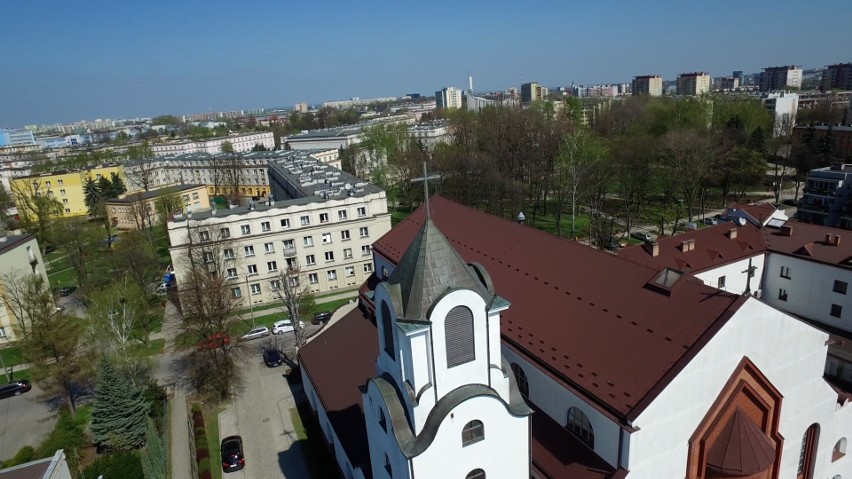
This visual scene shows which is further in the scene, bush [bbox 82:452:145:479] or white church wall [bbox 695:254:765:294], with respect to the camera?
white church wall [bbox 695:254:765:294]

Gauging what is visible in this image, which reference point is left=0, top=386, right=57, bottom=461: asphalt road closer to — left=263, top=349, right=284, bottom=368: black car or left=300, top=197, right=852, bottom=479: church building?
left=263, top=349, right=284, bottom=368: black car

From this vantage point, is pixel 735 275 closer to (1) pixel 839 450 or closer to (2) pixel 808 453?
(1) pixel 839 450

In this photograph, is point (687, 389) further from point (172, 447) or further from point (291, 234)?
point (291, 234)

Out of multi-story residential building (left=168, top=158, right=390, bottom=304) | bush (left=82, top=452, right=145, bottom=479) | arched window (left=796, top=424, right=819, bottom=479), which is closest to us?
arched window (left=796, top=424, right=819, bottom=479)

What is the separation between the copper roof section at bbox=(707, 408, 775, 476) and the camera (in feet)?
50.1

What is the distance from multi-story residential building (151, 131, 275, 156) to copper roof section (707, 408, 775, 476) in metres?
150

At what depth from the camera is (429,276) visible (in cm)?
1343

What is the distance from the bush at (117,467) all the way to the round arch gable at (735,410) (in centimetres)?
2464

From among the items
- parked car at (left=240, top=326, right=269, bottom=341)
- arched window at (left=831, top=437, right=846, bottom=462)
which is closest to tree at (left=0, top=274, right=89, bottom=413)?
parked car at (left=240, top=326, right=269, bottom=341)

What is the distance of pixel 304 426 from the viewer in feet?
94.0

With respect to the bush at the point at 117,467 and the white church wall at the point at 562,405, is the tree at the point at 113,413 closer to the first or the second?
the bush at the point at 117,467

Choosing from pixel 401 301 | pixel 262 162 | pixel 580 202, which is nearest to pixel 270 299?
pixel 401 301

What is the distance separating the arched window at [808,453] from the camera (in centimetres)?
1847

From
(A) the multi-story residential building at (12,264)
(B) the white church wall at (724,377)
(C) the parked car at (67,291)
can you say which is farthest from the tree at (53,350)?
(B) the white church wall at (724,377)
